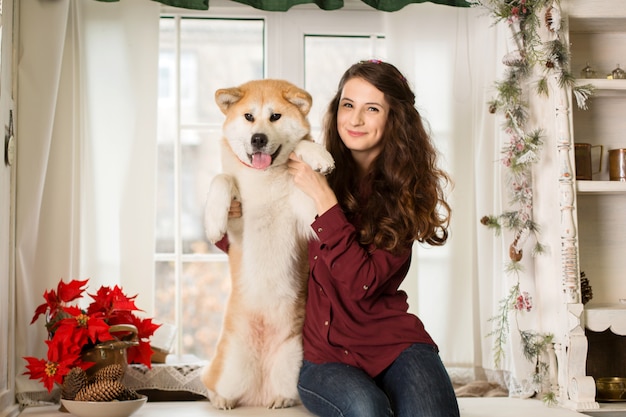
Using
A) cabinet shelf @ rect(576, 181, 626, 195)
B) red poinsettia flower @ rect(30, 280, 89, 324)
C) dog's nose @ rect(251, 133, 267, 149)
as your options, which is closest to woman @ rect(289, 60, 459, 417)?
dog's nose @ rect(251, 133, 267, 149)

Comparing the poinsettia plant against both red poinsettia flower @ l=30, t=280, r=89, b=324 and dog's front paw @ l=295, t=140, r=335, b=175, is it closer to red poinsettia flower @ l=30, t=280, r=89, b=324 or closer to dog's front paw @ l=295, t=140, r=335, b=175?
red poinsettia flower @ l=30, t=280, r=89, b=324

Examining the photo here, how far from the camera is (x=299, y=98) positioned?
6.10 ft

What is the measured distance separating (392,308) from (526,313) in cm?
65

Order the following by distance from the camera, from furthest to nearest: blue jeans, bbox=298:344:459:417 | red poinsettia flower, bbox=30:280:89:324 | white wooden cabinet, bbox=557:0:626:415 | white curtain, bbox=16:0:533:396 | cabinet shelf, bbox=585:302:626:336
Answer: white wooden cabinet, bbox=557:0:626:415
white curtain, bbox=16:0:533:396
cabinet shelf, bbox=585:302:626:336
red poinsettia flower, bbox=30:280:89:324
blue jeans, bbox=298:344:459:417

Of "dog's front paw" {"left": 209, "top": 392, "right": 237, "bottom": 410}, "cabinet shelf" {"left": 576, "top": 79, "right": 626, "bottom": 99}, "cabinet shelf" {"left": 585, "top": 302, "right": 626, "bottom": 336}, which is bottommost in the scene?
"dog's front paw" {"left": 209, "top": 392, "right": 237, "bottom": 410}

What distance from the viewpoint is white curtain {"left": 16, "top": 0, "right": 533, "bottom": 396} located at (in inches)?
90.0

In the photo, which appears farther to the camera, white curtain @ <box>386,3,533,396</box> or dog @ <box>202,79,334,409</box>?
white curtain @ <box>386,3,533,396</box>

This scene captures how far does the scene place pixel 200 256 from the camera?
2553mm

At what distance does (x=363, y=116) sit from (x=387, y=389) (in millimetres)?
729

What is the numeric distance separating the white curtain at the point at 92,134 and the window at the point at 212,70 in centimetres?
15

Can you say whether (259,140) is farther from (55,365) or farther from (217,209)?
(55,365)

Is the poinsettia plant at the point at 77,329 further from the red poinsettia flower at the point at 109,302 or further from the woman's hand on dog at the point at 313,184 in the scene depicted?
the woman's hand on dog at the point at 313,184

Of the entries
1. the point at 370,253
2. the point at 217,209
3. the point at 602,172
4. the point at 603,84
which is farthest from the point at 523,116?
the point at 217,209

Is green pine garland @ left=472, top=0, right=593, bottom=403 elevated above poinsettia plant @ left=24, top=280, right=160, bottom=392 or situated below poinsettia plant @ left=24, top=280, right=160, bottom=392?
above
